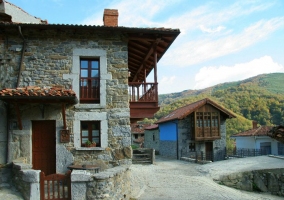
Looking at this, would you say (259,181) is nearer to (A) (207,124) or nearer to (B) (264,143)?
(A) (207,124)

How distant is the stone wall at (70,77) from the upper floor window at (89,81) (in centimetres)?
24

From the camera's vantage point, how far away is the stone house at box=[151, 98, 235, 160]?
76.9 feet

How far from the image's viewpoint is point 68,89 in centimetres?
948

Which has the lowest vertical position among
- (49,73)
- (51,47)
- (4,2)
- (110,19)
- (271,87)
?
(49,73)

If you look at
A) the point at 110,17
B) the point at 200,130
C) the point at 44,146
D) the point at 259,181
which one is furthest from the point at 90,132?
the point at 200,130

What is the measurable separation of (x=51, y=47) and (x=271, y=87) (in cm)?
8896

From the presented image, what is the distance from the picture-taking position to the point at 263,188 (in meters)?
13.9

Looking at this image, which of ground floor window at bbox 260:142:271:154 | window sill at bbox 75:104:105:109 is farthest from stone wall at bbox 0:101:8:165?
ground floor window at bbox 260:142:271:154

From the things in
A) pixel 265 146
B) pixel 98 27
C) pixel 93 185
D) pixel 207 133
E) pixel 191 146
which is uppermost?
pixel 98 27

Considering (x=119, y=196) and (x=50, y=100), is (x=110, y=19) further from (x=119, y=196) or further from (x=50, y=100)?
(x=119, y=196)

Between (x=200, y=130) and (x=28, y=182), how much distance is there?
58.9 ft

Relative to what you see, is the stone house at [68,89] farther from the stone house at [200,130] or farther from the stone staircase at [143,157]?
the stone house at [200,130]

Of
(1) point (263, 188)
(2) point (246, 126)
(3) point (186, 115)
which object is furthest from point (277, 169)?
(2) point (246, 126)

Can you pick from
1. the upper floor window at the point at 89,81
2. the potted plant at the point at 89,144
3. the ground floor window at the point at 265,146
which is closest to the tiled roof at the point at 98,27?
the upper floor window at the point at 89,81
